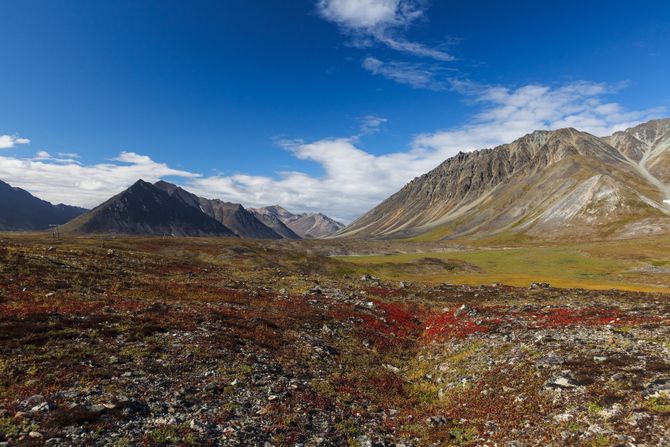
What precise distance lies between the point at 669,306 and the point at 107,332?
55507mm

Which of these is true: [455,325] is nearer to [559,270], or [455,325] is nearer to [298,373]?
[298,373]

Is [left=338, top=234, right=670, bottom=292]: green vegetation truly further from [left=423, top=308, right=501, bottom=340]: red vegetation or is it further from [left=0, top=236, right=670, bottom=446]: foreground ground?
[left=0, top=236, right=670, bottom=446]: foreground ground

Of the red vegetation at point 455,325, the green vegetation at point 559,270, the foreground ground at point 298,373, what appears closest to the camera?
the foreground ground at point 298,373

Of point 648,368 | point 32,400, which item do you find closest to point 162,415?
point 32,400

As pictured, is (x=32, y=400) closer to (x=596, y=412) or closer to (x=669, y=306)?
(x=596, y=412)

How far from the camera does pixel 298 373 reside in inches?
842

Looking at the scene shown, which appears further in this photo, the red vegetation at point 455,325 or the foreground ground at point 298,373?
the red vegetation at point 455,325

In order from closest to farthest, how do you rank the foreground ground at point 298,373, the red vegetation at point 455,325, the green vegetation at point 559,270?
1. the foreground ground at point 298,373
2. the red vegetation at point 455,325
3. the green vegetation at point 559,270

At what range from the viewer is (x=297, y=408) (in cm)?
1686

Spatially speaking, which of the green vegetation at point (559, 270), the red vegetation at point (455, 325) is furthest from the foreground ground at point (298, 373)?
the green vegetation at point (559, 270)

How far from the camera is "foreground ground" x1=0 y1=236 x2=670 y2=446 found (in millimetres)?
13953

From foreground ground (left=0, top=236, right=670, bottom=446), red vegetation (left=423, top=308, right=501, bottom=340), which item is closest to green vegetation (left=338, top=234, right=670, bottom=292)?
red vegetation (left=423, top=308, right=501, bottom=340)

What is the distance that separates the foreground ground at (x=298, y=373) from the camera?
14.0m

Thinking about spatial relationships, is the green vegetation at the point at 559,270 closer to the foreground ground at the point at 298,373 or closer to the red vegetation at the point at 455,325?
the red vegetation at the point at 455,325
